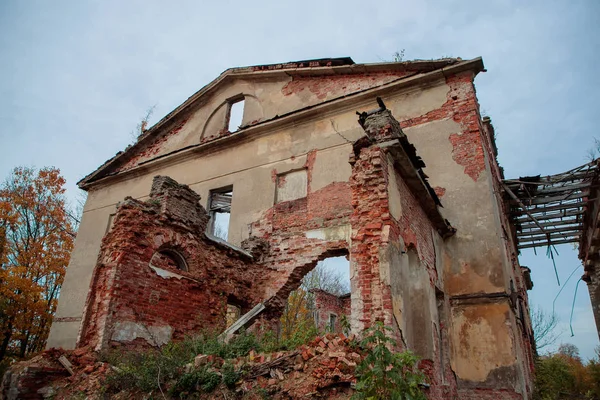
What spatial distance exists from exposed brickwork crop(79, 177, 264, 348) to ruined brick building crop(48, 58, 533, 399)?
3 centimetres

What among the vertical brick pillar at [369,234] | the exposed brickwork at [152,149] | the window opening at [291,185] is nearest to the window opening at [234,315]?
the window opening at [291,185]

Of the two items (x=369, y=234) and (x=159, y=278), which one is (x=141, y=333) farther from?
(x=369, y=234)

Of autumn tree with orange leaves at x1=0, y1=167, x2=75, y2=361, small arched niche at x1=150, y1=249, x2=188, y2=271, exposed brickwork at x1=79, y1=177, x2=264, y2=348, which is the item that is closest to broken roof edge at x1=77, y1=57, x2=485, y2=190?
autumn tree with orange leaves at x1=0, y1=167, x2=75, y2=361

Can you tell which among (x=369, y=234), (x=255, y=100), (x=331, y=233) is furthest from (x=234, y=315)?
(x=369, y=234)

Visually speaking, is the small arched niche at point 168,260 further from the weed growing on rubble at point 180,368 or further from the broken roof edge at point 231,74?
the broken roof edge at point 231,74

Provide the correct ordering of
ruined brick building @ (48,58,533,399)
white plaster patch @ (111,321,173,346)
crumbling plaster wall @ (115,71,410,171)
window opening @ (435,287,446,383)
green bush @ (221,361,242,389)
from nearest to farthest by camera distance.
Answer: green bush @ (221,361,242,389) → ruined brick building @ (48,58,533,399) → white plaster patch @ (111,321,173,346) → window opening @ (435,287,446,383) → crumbling plaster wall @ (115,71,410,171)

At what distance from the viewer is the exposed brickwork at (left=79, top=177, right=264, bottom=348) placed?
820cm

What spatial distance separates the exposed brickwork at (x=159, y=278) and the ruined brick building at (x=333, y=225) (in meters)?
0.03

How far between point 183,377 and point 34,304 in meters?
13.5

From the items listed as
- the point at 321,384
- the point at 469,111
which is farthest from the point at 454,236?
the point at 321,384

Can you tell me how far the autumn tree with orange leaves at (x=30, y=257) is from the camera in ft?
52.5

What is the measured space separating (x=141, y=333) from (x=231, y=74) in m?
10.6

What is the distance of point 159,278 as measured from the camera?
912cm

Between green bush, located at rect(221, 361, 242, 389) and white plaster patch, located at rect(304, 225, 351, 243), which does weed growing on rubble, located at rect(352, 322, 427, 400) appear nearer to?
green bush, located at rect(221, 361, 242, 389)
